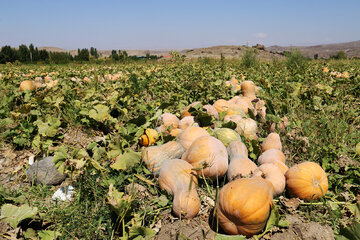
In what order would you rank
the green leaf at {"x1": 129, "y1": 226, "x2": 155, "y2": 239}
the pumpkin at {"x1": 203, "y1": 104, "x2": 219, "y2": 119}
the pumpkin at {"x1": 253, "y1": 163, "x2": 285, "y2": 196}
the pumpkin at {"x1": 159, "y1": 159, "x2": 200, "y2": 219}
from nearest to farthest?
the green leaf at {"x1": 129, "y1": 226, "x2": 155, "y2": 239}
the pumpkin at {"x1": 159, "y1": 159, "x2": 200, "y2": 219}
the pumpkin at {"x1": 253, "y1": 163, "x2": 285, "y2": 196}
the pumpkin at {"x1": 203, "y1": 104, "x2": 219, "y2": 119}

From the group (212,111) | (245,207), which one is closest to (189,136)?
(212,111)

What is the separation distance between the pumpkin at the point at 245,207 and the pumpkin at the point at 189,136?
2.76 ft

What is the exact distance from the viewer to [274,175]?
1981 millimetres

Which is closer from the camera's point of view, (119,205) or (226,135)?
(119,205)

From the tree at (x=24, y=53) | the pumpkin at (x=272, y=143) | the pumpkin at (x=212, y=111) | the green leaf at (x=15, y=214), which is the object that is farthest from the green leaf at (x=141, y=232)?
the tree at (x=24, y=53)

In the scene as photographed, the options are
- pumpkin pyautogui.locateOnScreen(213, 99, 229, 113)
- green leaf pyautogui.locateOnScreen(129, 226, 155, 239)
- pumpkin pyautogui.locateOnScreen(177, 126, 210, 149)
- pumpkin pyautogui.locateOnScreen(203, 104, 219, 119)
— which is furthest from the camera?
pumpkin pyautogui.locateOnScreen(213, 99, 229, 113)

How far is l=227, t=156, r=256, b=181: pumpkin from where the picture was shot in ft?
6.62

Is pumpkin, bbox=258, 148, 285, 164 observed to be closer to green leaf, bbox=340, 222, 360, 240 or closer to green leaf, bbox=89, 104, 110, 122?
green leaf, bbox=340, 222, 360, 240

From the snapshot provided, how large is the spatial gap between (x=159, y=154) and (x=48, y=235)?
41.4 inches

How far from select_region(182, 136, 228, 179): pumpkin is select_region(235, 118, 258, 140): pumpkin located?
74cm

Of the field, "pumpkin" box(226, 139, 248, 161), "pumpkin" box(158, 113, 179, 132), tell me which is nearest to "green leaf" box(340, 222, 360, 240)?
the field

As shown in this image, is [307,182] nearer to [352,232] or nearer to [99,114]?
[352,232]

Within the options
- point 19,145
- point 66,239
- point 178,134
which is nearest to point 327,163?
point 178,134

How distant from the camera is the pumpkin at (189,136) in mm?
2512
